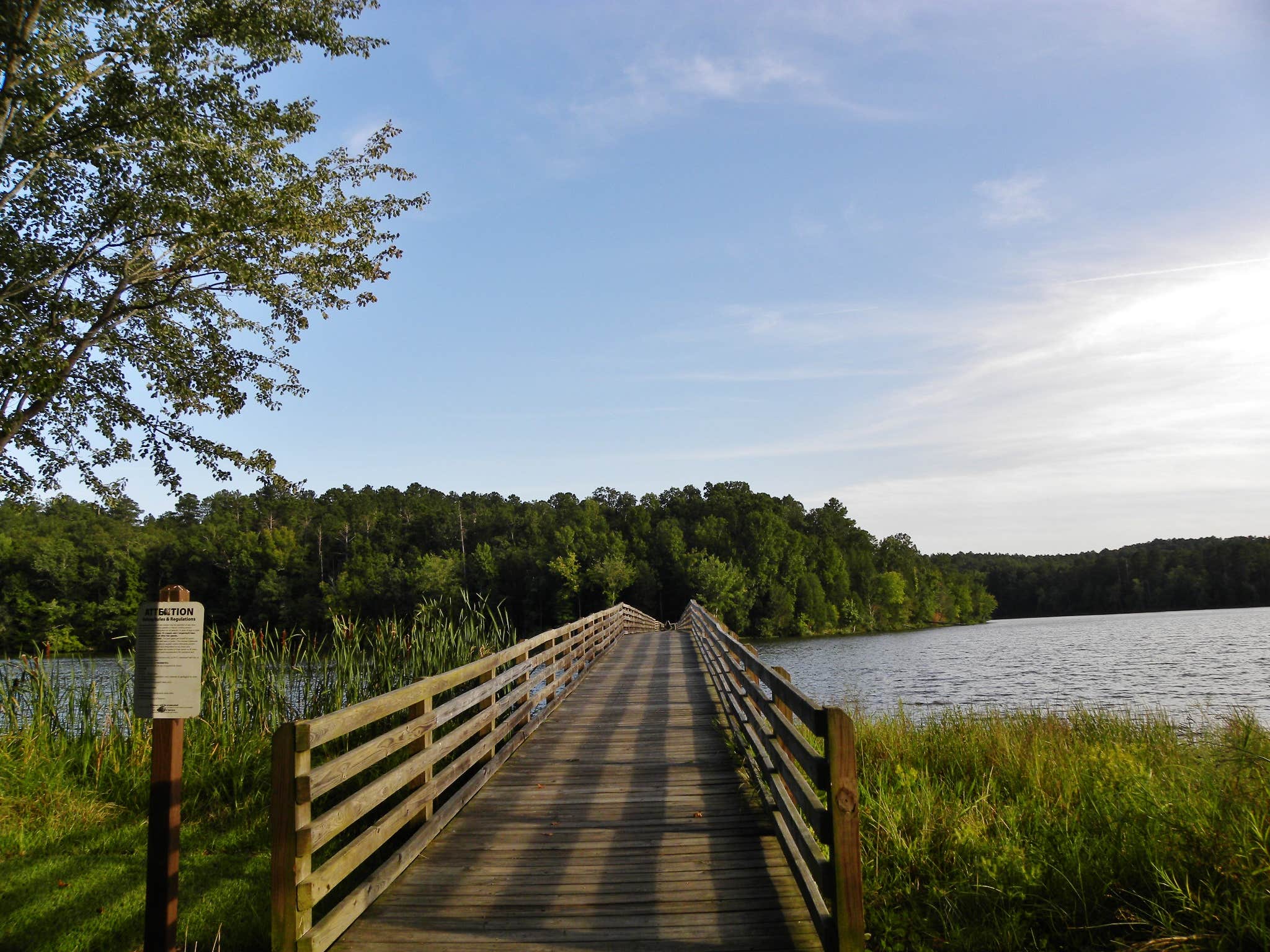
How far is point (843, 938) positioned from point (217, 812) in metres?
4.81

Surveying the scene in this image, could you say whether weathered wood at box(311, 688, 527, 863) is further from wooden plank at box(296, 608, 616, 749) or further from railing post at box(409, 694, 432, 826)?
wooden plank at box(296, 608, 616, 749)

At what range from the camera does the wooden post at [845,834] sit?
301 cm

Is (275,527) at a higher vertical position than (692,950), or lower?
higher

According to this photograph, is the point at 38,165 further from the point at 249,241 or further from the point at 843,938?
the point at 843,938

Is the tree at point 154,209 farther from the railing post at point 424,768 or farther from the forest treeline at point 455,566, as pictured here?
the forest treeline at point 455,566

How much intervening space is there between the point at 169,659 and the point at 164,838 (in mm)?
694

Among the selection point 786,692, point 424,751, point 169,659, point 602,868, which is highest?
point 169,659

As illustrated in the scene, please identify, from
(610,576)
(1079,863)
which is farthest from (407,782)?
(610,576)

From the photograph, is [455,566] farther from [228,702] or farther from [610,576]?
[228,702]

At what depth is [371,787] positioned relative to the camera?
12.5 feet

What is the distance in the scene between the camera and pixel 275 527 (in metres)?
96.0

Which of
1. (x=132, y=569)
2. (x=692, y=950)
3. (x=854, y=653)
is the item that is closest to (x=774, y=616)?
(x=854, y=653)

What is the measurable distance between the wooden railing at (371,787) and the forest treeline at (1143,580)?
131 meters

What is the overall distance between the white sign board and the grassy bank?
1.39 metres
